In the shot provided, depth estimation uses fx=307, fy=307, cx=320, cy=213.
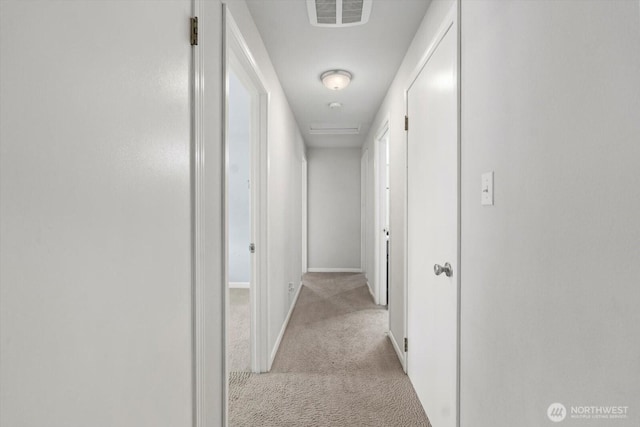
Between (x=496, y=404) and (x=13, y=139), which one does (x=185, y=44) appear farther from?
(x=496, y=404)

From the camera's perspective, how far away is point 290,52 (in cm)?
233

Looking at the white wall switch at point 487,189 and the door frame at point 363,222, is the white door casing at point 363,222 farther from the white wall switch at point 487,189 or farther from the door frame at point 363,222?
the white wall switch at point 487,189

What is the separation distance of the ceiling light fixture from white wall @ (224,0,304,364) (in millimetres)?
440

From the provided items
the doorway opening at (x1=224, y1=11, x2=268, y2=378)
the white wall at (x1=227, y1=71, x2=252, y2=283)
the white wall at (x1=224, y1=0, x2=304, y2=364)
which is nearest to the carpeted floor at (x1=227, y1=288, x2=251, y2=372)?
the doorway opening at (x1=224, y1=11, x2=268, y2=378)

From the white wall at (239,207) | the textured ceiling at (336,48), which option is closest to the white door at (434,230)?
the textured ceiling at (336,48)

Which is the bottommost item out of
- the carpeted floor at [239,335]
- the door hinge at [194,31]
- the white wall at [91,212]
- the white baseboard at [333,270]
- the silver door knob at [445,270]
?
the carpeted floor at [239,335]

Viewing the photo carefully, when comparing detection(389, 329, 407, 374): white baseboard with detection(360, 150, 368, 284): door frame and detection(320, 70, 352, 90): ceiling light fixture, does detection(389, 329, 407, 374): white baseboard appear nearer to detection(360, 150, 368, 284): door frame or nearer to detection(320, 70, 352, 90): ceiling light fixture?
detection(320, 70, 352, 90): ceiling light fixture

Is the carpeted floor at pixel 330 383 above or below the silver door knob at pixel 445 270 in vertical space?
below

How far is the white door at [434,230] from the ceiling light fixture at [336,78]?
0.70 metres

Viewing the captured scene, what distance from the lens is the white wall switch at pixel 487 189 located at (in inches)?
43.0

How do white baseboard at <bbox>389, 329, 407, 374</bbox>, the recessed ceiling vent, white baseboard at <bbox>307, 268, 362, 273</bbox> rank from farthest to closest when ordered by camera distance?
1. white baseboard at <bbox>307, 268, 362, 273</bbox>
2. white baseboard at <bbox>389, 329, 407, 374</bbox>
3. the recessed ceiling vent

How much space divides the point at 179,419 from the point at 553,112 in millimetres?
1426

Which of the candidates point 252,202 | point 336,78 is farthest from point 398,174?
point 252,202

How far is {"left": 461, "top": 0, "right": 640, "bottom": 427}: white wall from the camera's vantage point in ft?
1.98
